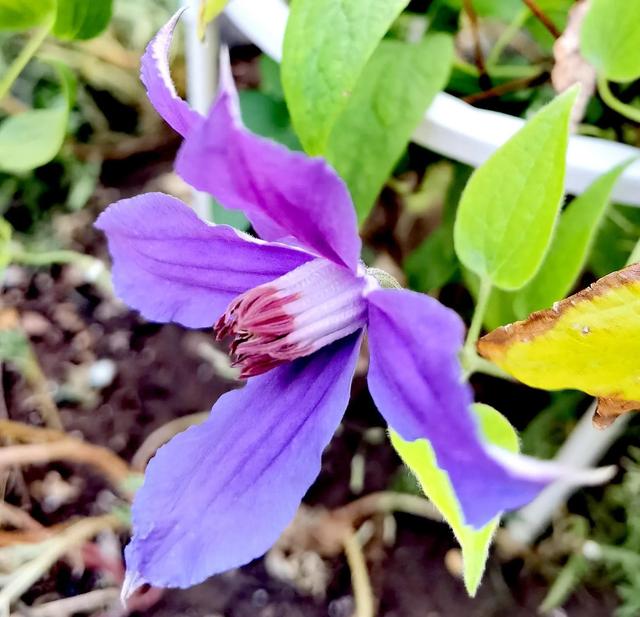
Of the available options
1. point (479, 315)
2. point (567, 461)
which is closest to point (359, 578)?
point (567, 461)

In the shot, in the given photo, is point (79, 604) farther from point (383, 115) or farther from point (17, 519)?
point (383, 115)

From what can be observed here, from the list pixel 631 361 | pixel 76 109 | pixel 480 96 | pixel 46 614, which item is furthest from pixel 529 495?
pixel 76 109

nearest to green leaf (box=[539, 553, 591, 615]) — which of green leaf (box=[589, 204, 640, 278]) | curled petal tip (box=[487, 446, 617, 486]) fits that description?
green leaf (box=[589, 204, 640, 278])

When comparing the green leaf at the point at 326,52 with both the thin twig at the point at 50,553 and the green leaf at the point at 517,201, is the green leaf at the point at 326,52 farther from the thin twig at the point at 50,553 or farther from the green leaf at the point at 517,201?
the thin twig at the point at 50,553

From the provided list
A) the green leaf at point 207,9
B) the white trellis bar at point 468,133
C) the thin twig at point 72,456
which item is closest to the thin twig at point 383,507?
the thin twig at point 72,456

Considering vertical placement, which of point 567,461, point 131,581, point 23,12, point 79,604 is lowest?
point 79,604

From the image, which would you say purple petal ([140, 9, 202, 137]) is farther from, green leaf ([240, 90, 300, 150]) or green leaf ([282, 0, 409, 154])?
green leaf ([240, 90, 300, 150])
